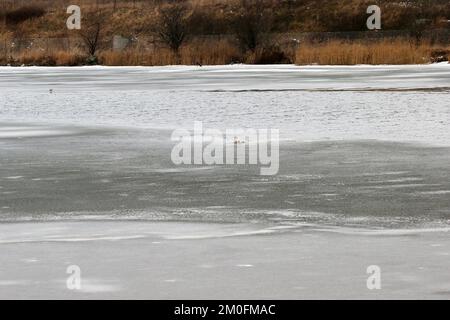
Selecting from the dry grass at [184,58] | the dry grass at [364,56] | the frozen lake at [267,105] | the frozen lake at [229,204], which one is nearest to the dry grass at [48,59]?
the dry grass at [184,58]

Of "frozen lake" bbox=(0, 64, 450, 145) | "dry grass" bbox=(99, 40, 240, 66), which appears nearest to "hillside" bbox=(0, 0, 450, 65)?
"dry grass" bbox=(99, 40, 240, 66)

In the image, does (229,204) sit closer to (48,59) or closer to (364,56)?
(364,56)

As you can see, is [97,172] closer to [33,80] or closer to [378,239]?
[378,239]

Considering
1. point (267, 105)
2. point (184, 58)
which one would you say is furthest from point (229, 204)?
point (184, 58)

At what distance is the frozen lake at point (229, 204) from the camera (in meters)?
5.65

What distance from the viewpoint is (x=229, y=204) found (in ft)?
27.2

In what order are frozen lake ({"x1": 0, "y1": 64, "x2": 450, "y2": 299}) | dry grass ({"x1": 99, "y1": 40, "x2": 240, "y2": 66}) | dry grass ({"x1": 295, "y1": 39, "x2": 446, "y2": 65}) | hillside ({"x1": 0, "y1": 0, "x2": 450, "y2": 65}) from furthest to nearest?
1. hillside ({"x1": 0, "y1": 0, "x2": 450, "y2": 65})
2. dry grass ({"x1": 99, "y1": 40, "x2": 240, "y2": 66})
3. dry grass ({"x1": 295, "y1": 39, "x2": 446, "y2": 65})
4. frozen lake ({"x1": 0, "y1": 64, "x2": 450, "y2": 299})

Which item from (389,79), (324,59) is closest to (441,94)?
(389,79)

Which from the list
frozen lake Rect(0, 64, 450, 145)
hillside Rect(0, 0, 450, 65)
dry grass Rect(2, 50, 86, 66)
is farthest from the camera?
hillside Rect(0, 0, 450, 65)

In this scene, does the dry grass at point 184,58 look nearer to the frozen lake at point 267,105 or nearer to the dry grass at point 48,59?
the dry grass at point 48,59

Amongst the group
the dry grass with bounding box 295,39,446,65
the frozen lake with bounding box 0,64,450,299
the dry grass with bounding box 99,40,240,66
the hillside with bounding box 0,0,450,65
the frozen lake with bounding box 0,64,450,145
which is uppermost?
the hillside with bounding box 0,0,450,65

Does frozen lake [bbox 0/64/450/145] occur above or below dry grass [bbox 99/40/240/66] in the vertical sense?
below

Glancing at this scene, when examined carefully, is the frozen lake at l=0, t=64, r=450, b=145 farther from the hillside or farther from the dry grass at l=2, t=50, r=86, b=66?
the hillside

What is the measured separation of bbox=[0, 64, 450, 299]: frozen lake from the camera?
565 cm
